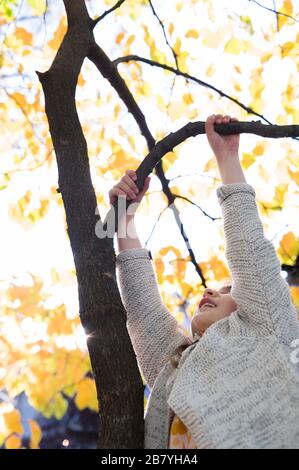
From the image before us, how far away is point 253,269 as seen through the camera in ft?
6.01

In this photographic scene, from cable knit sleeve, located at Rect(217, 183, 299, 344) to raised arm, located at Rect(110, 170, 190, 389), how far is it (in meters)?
0.41

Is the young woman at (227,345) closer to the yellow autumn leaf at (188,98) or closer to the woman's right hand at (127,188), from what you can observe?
the woman's right hand at (127,188)

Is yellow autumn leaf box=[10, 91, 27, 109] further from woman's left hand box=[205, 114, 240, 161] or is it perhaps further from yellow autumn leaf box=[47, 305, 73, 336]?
woman's left hand box=[205, 114, 240, 161]

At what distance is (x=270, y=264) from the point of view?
1.86 meters

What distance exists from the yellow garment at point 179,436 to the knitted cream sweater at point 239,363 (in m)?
0.03

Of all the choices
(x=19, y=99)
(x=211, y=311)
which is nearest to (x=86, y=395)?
(x=19, y=99)

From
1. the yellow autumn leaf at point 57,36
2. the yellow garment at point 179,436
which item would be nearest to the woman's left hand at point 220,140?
the yellow garment at point 179,436

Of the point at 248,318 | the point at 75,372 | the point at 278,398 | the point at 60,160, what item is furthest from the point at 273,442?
the point at 75,372

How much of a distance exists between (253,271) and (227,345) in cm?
28

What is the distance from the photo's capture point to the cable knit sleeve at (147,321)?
2.18 meters

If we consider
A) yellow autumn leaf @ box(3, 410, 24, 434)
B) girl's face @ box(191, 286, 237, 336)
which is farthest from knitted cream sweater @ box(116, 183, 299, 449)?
yellow autumn leaf @ box(3, 410, 24, 434)

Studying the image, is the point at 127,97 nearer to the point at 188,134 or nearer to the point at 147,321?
the point at 188,134

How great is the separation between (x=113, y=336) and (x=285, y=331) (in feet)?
1.96

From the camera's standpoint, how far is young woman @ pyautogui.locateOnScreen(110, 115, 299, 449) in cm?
159
